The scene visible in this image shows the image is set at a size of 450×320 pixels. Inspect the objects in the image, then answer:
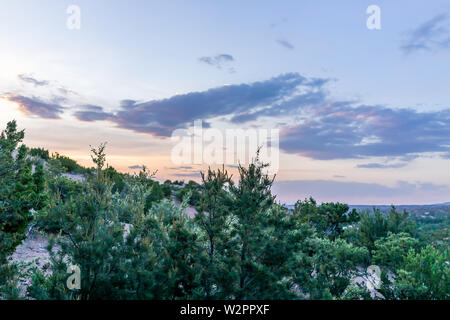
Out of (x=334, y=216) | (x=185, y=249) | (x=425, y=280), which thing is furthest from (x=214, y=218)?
(x=334, y=216)

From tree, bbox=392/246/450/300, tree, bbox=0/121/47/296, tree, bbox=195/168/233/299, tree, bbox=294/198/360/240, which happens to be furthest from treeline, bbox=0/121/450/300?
tree, bbox=294/198/360/240

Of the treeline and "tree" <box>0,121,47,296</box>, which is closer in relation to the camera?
the treeline

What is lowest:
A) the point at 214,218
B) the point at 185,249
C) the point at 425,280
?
the point at 425,280

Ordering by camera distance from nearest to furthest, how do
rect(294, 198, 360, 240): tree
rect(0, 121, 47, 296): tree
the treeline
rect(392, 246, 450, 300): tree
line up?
1. the treeline
2. rect(0, 121, 47, 296): tree
3. rect(392, 246, 450, 300): tree
4. rect(294, 198, 360, 240): tree

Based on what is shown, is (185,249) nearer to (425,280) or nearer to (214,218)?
(214,218)

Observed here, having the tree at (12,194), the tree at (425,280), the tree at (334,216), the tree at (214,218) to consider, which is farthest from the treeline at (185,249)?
the tree at (334,216)

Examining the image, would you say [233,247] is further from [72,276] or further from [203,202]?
[72,276]

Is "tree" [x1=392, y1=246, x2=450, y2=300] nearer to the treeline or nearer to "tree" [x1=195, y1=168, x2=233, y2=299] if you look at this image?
the treeline

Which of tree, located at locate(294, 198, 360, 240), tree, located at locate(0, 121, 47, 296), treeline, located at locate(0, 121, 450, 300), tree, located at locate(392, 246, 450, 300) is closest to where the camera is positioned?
treeline, located at locate(0, 121, 450, 300)

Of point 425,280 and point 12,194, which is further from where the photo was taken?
point 425,280

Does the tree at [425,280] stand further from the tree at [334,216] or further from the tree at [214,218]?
the tree at [334,216]
